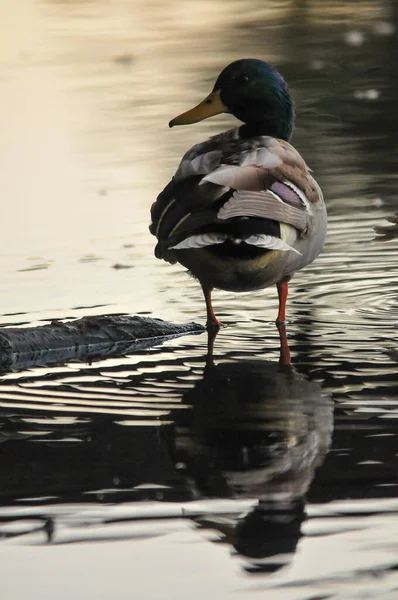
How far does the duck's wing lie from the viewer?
6.53 meters

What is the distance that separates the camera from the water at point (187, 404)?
13.1ft

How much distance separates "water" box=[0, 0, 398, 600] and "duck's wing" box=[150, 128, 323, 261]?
22.5 inches

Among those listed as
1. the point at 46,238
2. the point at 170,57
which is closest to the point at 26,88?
the point at 170,57

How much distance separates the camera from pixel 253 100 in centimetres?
816

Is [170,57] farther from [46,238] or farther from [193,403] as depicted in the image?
[193,403]

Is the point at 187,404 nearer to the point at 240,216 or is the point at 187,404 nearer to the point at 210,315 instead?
the point at 240,216

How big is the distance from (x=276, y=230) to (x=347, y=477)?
222 cm

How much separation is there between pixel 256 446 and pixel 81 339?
207 centimetres

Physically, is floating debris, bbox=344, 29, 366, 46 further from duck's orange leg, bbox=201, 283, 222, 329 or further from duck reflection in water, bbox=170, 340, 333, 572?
duck reflection in water, bbox=170, 340, 333, 572

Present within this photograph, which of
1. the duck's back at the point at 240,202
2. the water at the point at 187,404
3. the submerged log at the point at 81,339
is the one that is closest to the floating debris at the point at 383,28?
the water at the point at 187,404

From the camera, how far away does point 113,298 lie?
26.0 feet

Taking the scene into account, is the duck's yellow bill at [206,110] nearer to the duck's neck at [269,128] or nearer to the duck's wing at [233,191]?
the duck's neck at [269,128]

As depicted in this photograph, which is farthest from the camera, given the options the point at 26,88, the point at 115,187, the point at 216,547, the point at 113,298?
the point at 26,88

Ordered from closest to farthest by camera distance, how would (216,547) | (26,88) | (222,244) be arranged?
(216,547)
(222,244)
(26,88)
